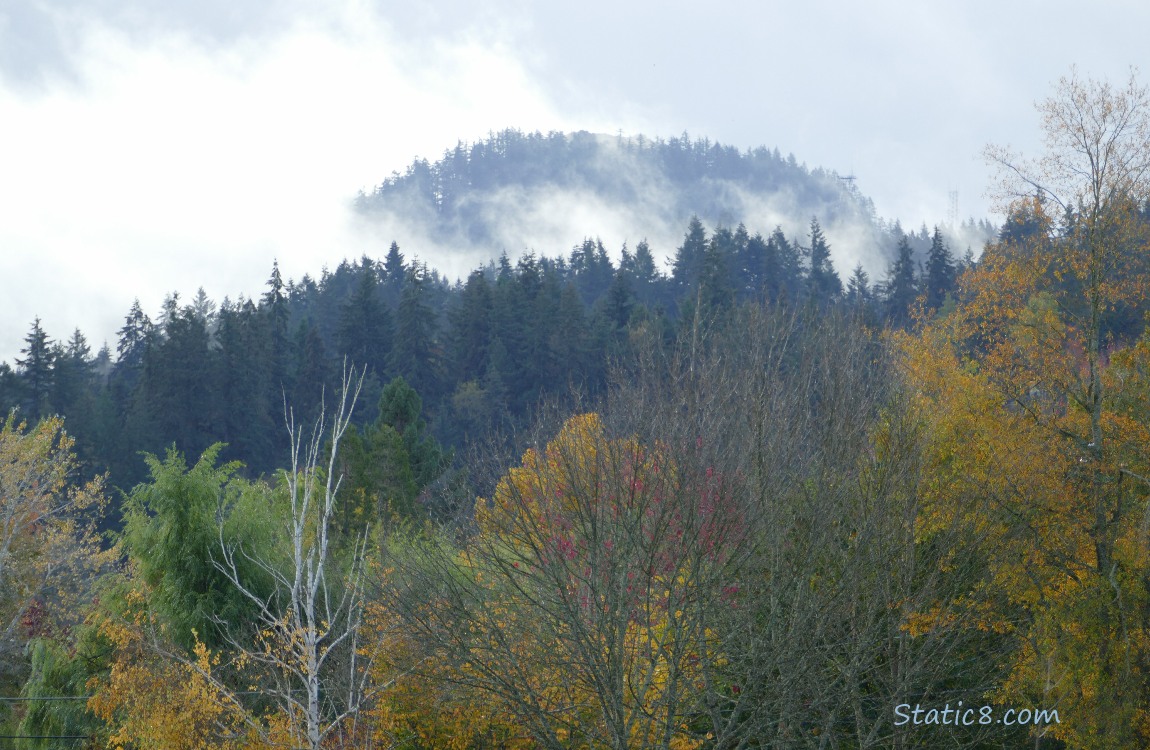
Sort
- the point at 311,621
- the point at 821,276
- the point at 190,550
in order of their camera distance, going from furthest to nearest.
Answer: the point at 821,276 < the point at 190,550 < the point at 311,621

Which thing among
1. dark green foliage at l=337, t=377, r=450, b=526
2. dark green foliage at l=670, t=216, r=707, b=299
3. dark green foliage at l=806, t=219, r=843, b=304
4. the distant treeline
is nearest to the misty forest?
dark green foliage at l=337, t=377, r=450, b=526

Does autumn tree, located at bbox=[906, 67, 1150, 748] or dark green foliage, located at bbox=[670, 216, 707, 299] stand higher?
dark green foliage, located at bbox=[670, 216, 707, 299]

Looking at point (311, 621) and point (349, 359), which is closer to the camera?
point (311, 621)

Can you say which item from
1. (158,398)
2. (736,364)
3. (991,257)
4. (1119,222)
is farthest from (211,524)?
(158,398)

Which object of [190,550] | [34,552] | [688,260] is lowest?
[34,552]

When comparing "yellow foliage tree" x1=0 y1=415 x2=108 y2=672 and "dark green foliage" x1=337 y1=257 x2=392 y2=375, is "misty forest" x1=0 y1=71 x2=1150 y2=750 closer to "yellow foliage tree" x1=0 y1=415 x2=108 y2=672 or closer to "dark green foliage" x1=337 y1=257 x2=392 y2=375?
"yellow foliage tree" x1=0 y1=415 x2=108 y2=672

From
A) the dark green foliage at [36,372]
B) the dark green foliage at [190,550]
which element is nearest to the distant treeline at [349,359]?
the dark green foliage at [36,372]

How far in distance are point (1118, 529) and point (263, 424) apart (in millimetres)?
55303

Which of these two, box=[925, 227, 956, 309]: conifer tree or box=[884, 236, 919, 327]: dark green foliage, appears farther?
box=[884, 236, 919, 327]: dark green foliage

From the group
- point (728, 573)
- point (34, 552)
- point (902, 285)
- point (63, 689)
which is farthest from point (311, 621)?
point (902, 285)

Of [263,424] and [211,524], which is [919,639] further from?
[263,424]

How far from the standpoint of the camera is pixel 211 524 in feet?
70.7

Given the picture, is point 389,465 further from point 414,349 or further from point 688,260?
point 688,260

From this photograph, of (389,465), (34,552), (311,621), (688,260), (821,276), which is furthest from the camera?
(688,260)
